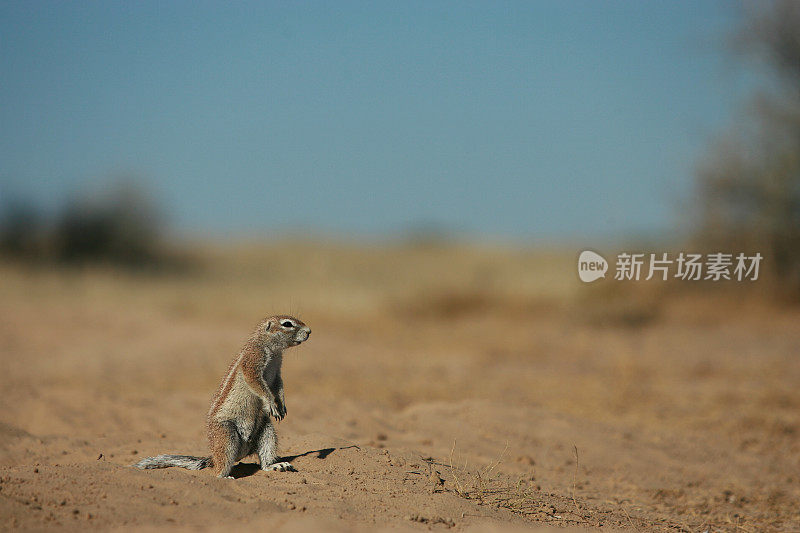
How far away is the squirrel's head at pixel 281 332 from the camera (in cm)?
523

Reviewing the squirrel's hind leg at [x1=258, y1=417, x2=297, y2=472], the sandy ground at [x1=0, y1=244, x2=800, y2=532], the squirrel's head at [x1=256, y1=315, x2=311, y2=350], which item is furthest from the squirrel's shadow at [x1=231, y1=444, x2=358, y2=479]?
Result: the squirrel's head at [x1=256, y1=315, x2=311, y2=350]

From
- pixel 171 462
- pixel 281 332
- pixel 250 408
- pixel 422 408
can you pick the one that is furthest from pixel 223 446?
pixel 422 408

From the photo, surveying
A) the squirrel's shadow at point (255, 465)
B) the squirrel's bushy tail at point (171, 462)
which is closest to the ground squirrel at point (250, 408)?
the squirrel's bushy tail at point (171, 462)

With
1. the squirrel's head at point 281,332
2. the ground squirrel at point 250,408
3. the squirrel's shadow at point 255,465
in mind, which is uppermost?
the squirrel's head at point 281,332

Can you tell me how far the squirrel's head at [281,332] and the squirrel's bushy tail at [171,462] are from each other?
2.86 ft

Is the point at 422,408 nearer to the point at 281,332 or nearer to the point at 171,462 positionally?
the point at 281,332

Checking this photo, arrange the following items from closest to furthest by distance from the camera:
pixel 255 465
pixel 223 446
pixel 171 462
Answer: pixel 223 446, pixel 171 462, pixel 255 465

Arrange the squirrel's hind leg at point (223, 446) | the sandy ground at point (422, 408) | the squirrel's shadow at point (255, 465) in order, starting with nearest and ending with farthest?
the sandy ground at point (422, 408) < the squirrel's hind leg at point (223, 446) < the squirrel's shadow at point (255, 465)

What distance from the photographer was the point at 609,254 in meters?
18.7

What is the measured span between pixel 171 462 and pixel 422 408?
3.22 m

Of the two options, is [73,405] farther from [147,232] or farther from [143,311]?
[147,232]

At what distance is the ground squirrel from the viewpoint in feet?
16.7

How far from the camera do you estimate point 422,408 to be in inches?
311

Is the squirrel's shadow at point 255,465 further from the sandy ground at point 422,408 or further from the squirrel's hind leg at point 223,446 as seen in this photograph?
the squirrel's hind leg at point 223,446
